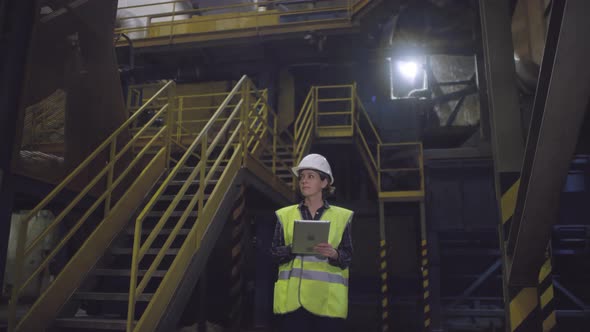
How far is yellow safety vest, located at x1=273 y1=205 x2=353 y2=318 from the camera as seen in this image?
3.14 metres

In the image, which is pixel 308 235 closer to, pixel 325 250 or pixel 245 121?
pixel 325 250

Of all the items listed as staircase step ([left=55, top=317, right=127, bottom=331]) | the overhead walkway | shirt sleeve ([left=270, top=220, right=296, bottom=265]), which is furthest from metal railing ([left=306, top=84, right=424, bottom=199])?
shirt sleeve ([left=270, top=220, right=296, bottom=265])

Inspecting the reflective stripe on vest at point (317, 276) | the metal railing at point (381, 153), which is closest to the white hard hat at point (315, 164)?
the reflective stripe on vest at point (317, 276)

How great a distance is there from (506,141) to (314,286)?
1.75 m

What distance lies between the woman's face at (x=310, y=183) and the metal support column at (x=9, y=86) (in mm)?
2804

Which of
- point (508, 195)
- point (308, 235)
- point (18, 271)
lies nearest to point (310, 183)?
point (308, 235)

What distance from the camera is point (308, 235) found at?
10.3ft

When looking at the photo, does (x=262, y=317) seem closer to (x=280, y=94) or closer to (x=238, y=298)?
(x=238, y=298)

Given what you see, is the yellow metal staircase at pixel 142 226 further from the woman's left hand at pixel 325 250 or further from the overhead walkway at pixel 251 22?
the overhead walkway at pixel 251 22

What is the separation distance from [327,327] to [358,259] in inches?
415

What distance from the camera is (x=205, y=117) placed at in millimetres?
14539

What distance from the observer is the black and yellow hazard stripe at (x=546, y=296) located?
3232mm

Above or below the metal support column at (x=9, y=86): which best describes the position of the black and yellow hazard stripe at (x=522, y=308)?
below

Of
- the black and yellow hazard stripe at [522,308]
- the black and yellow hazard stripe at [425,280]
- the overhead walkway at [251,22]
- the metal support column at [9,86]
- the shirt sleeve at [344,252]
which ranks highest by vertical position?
the overhead walkway at [251,22]
